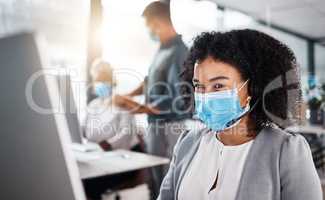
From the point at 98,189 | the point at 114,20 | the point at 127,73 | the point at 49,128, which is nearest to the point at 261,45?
the point at 49,128

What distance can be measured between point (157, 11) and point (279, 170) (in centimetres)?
166

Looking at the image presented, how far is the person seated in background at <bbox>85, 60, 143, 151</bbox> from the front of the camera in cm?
259

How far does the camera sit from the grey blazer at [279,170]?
1.03 meters

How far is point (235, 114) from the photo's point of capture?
Result: 1285mm

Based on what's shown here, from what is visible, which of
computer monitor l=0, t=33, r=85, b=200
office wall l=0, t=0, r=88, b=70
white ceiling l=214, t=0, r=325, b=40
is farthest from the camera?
white ceiling l=214, t=0, r=325, b=40

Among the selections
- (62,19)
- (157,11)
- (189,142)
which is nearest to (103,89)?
(157,11)

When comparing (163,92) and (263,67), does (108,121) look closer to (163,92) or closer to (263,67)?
(163,92)

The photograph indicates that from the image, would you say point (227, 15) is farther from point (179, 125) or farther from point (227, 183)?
point (227, 183)

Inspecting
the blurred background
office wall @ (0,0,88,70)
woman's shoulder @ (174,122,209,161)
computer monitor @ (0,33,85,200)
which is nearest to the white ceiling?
the blurred background

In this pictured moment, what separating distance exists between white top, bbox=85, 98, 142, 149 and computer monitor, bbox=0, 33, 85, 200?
6.77 ft

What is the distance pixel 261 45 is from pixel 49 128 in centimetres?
94

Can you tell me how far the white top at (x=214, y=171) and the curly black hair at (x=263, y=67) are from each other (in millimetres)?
146

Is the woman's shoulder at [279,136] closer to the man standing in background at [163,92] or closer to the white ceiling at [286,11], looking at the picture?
the man standing in background at [163,92]

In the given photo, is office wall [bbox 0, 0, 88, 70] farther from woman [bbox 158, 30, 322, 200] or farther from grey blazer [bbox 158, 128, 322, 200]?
grey blazer [bbox 158, 128, 322, 200]
